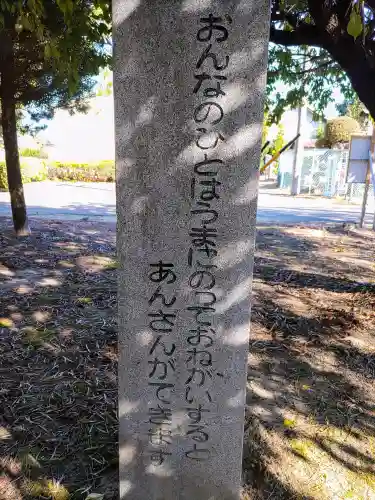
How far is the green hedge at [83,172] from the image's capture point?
2053cm

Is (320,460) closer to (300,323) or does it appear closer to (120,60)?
(300,323)

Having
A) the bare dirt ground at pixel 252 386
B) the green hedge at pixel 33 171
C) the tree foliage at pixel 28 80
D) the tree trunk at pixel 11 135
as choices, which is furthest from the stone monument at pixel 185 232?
the green hedge at pixel 33 171

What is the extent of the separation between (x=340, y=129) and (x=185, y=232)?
22329mm

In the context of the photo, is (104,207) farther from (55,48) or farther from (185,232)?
(185,232)

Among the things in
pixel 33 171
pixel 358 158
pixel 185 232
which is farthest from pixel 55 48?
pixel 33 171

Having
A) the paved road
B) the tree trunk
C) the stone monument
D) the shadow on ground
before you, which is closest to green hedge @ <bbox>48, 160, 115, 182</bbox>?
the paved road

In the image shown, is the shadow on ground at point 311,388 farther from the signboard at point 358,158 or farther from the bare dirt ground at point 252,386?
the signboard at point 358,158

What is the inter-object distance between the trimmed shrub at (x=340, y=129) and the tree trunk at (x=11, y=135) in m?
18.7

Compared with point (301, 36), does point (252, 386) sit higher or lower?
lower

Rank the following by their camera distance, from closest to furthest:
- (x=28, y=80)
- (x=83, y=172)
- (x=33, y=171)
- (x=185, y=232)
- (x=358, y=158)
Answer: (x=185, y=232) < (x=28, y=80) < (x=358, y=158) < (x=33, y=171) < (x=83, y=172)

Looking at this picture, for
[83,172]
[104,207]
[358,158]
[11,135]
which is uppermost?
[11,135]

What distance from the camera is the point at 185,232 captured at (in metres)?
1.60

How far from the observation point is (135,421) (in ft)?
5.90

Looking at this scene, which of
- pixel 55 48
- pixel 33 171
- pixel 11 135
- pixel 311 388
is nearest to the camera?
pixel 311 388
